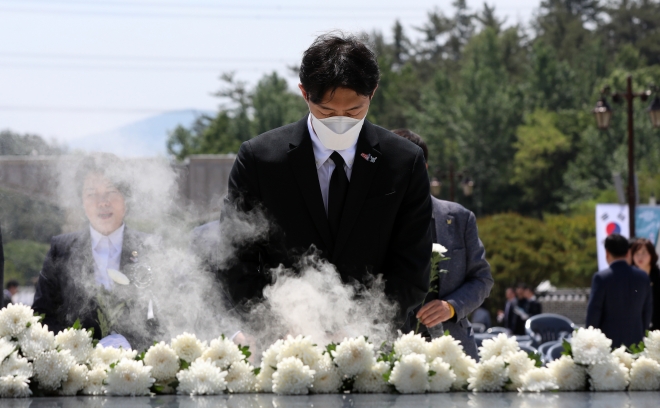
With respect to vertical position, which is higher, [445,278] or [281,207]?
[281,207]

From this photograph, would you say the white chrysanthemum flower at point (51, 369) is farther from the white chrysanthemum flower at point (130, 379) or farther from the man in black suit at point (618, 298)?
the man in black suit at point (618, 298)

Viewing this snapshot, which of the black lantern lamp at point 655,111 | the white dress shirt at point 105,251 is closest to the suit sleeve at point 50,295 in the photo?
the white dress shirt at point 105,251

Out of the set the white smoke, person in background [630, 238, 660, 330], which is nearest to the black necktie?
the white smoke

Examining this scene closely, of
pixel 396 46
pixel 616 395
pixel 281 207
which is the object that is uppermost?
pixel 396 46

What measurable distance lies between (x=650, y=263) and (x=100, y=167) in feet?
15.2

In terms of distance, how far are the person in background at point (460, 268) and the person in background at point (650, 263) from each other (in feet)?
10.4

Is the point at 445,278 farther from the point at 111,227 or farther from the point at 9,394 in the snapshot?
the point at 9,394

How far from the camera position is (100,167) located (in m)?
4.34

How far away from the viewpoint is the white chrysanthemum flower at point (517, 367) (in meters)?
2.81

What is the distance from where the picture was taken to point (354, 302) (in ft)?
10.5

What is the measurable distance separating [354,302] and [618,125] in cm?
5160

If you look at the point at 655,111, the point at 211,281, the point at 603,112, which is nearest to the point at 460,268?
the point at 211,281

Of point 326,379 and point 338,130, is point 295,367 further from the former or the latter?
point 338,130

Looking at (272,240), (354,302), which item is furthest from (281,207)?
(354,302)
